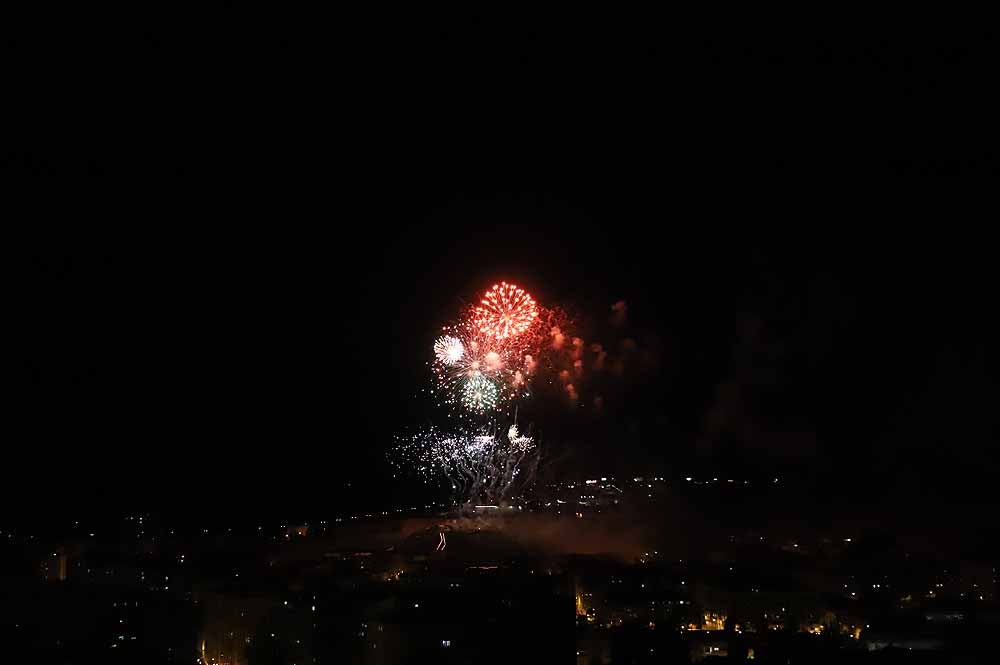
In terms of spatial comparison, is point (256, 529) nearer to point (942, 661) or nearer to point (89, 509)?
point (89, 509)

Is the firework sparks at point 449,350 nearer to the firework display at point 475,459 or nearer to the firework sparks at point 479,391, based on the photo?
the firework sparks at point 479,391

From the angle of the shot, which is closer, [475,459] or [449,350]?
[449,350]

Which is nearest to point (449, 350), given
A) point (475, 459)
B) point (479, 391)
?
point (479, 391)

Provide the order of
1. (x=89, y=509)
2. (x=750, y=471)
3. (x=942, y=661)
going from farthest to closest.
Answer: (x=750, y=471), (x=89, y=509), (x=942, y=661)

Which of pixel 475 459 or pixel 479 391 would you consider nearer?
pixel 479 391

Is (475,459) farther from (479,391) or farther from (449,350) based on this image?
(449,350)

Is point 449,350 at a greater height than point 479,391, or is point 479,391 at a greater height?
point 449,350

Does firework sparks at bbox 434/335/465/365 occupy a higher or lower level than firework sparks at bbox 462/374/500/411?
higher

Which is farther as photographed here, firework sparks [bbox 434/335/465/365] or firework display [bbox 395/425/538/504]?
firework display [bbox 395/425/538/504]

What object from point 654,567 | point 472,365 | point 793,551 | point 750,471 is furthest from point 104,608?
point 750,471

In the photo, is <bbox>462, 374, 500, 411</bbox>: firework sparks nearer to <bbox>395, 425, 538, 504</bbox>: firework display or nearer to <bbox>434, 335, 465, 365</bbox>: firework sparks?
<bbox>434, 335, 465, 365</bbox>: firework sparks

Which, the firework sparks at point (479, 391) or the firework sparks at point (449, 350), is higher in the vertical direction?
the firework sparks at point (449, 350)
